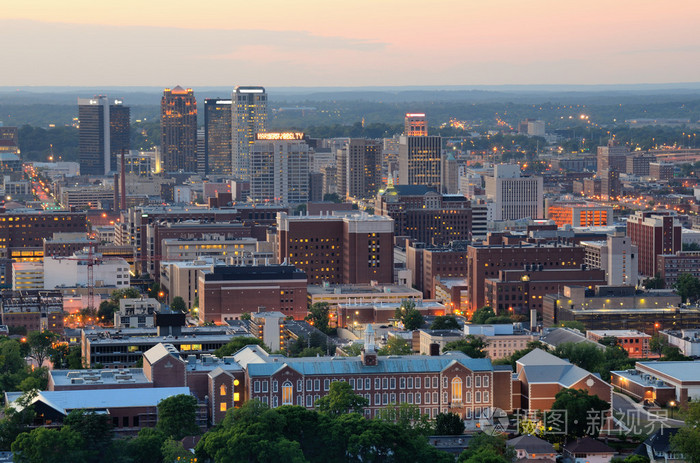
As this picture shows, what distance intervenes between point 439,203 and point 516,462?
94.1 m

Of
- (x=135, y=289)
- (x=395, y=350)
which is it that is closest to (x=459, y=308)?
(x=135, y=289)

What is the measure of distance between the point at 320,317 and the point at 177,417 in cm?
4281

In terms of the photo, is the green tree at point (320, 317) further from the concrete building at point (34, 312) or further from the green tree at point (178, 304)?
the concrete building at point (34, 312)

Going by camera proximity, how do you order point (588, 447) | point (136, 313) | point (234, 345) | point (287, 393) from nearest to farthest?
point (588, 447), point (287, 393), point (234, 345), point (136, 313)

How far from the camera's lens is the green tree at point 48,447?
67812 mm

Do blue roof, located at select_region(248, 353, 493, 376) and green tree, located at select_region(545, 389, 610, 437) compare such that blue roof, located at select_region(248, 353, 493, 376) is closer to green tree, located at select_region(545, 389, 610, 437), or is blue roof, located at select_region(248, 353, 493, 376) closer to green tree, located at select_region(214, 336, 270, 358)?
green tree, located at select_region(545, 389, 610, 437)

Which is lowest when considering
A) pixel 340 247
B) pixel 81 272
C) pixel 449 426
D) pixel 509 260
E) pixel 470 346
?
pixel 449 426

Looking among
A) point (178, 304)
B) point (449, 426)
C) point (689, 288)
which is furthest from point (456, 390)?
point (689, 288)

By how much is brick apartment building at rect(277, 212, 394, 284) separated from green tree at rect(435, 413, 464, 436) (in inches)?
2241

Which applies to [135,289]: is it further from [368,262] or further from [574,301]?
[574,301]

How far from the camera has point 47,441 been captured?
223 ft

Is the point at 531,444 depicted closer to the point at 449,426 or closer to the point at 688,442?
the point at 449,426

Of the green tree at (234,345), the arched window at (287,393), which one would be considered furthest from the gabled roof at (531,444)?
the green tree at (234,345)

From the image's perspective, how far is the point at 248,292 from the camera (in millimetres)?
120188
